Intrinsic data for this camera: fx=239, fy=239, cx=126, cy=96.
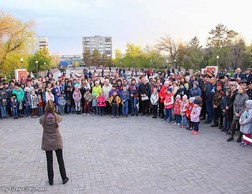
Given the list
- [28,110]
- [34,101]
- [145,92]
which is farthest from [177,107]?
[28,110]

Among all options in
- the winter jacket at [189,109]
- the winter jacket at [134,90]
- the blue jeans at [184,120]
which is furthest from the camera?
the winter jacket at [134,90]

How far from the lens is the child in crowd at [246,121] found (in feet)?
23.7

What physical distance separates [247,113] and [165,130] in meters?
2.97

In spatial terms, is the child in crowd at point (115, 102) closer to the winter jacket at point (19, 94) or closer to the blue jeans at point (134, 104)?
the blue jeans at point (134, 104)

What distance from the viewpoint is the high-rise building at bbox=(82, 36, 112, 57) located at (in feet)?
616

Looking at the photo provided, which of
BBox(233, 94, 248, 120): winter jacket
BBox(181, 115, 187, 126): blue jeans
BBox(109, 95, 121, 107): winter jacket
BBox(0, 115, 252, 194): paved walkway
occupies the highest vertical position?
BBox(233, 94, 248, 120): winter jacket

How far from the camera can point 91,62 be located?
112 metres

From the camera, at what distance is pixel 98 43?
18838 centimetres

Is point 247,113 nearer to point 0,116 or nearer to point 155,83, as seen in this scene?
point 155,83

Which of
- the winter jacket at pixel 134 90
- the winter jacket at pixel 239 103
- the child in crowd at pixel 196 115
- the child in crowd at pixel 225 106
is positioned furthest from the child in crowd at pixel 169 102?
the winter jacket at pixel 239 103

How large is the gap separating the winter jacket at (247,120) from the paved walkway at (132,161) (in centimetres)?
54

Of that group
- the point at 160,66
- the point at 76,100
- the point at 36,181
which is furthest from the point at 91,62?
the point at 36,181

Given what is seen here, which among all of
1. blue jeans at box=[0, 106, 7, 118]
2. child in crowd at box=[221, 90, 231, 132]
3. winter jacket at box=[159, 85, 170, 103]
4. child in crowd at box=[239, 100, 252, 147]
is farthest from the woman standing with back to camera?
blue jeans at box=[0, 106, 7, 118]

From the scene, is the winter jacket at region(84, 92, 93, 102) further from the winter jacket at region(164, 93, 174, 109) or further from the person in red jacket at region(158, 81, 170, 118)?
the winter jacket at region(164, 93, 174, 109)
